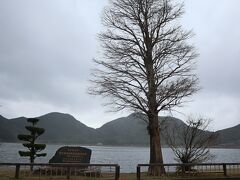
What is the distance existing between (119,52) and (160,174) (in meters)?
8.25

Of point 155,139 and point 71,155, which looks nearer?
point 71,155

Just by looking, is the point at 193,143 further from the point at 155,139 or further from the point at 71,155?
the point at 71,155

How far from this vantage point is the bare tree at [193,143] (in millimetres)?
21672

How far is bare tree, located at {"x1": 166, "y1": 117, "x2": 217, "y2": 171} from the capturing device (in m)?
21.7

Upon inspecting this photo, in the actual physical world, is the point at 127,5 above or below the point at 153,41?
above

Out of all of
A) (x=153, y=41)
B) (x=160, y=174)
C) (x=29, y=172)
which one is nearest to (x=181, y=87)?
(x=153, y=41)

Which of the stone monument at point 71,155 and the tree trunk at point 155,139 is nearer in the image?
the stone monument at point 71,155

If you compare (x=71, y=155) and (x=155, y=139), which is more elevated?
(x=155, y=139)

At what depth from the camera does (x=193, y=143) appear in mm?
22484

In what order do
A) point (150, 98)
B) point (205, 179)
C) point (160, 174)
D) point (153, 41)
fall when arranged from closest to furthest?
point (205, 179) → point (160, 174) → point (150, 98) → point (153, 41)

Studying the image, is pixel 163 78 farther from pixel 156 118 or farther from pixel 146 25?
pixel 146 25

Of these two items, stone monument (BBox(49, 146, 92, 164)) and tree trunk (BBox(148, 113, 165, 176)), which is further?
tree trunk (BBox(148, 113, 165, 176))

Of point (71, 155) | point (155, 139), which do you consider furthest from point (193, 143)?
point (71, 155)

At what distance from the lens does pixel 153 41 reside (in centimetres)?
2222
